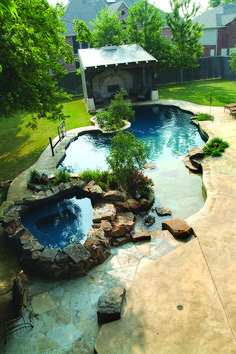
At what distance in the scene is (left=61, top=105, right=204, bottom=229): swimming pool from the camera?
337 inches

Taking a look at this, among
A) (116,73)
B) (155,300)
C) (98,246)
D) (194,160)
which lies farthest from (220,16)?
(155,300)

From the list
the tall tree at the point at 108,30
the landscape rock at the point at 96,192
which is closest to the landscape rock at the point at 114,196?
the landscape rock at the point at 96,192

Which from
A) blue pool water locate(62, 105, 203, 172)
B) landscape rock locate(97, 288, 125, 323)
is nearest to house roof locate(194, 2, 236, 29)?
blue pool water locate(62, 105, 203, 172)

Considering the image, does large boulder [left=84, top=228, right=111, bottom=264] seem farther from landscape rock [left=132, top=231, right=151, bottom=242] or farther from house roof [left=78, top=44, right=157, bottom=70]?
house roof [left=78, top=44, right=157, bottom=70]

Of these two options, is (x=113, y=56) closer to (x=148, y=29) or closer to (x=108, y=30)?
(x=148, y=29)

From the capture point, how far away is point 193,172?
10.3 m

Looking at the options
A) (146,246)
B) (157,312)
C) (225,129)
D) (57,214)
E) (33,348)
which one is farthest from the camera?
(225,129)

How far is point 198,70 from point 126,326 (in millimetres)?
28200

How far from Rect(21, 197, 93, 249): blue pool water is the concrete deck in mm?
1317

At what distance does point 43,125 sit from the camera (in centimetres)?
1719

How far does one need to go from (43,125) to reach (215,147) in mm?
11168

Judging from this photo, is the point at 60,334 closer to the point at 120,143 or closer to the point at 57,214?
the point at 57,214

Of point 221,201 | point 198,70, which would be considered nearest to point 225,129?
point 221,201

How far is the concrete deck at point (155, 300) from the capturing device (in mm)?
4062
